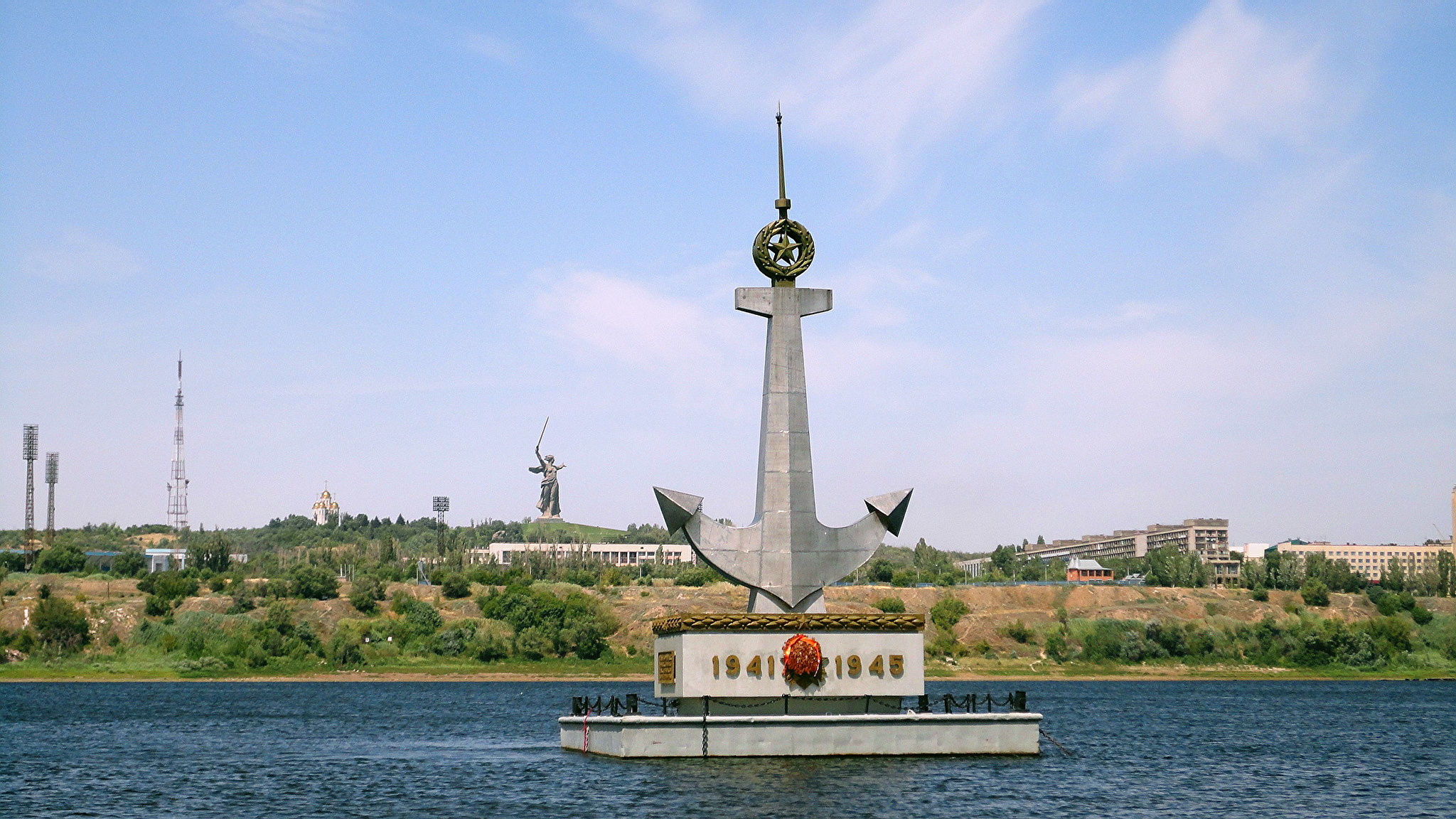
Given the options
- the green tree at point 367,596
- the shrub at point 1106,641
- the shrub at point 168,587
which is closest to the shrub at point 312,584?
the green tree at point 367,596

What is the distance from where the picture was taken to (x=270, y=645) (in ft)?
490

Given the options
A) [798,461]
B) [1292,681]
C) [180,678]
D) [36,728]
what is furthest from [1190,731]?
[180,678]

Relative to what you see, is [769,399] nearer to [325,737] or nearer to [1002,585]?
[325,737]

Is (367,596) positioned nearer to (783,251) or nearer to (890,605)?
(890,605)

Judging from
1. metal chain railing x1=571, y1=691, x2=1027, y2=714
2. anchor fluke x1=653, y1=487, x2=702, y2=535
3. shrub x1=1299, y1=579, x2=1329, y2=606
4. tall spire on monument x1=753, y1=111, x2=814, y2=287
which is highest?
tall spire on monument x1=753, y1=111, x2=814, y2=287

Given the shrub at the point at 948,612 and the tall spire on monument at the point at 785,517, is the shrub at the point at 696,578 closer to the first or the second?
the shrub at the point at 948,612

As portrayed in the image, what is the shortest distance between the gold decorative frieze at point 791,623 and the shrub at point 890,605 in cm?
10395

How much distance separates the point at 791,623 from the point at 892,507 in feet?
18.9

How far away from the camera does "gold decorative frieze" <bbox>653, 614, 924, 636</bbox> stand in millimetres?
54406

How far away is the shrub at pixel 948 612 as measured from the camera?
166375 millimetres

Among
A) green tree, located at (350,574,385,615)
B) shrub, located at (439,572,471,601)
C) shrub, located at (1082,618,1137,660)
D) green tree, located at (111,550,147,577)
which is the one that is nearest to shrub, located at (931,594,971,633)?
shrub, located at (1082,618,1137,660)

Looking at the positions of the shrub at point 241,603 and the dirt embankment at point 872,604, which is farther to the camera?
the shrub at point 241,603

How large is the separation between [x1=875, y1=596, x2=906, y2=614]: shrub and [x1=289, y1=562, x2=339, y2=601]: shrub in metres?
60.5

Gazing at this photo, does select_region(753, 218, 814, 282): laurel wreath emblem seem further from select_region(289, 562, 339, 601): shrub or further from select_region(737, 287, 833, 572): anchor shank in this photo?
select_region(289, 562, 339, 601): shrub
